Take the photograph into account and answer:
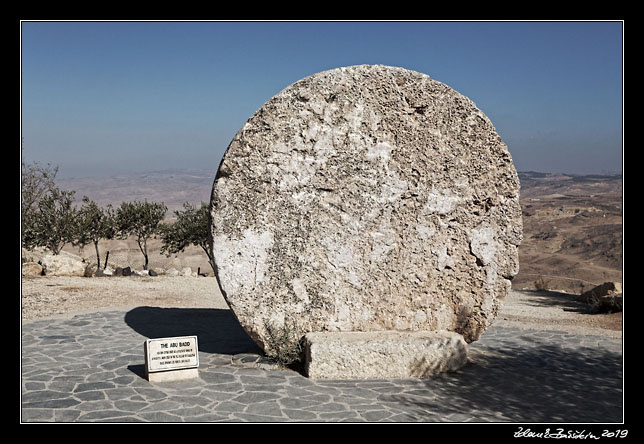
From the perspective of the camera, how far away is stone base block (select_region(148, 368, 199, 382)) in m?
5.71

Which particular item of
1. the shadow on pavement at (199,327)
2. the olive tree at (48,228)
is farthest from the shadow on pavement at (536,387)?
the olive tree at (48,228)

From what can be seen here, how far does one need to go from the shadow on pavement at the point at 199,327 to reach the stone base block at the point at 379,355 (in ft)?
3.91

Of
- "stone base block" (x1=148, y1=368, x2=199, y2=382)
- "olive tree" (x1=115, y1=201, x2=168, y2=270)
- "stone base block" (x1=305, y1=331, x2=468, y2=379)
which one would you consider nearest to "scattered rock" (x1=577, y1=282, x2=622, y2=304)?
"stone base block" (x1=305, y1=331, x2=468, y2=379)

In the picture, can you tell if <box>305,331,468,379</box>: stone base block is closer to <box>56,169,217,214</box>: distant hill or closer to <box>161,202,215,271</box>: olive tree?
<box>161,202,215,271</box>: olive tree

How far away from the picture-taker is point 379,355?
605 cm

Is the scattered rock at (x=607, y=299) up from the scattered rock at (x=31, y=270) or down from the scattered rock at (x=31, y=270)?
down

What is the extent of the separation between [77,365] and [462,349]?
15.0 ft

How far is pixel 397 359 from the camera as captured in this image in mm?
6090

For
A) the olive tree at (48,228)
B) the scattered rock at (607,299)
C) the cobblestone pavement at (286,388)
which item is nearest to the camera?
the cobblestone pavement at (286,388)

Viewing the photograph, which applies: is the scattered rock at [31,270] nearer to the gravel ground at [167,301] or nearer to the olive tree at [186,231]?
the gravel ground at [167,301]

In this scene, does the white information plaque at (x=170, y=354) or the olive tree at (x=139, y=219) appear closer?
the white information plaque at (x=170, y=354)

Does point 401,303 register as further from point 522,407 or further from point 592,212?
point 592,212

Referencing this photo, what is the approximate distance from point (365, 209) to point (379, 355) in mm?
1711

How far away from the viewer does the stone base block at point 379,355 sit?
5965 millimetres
